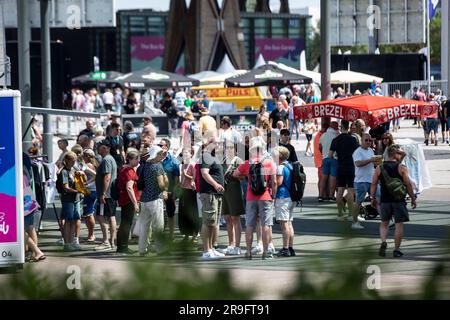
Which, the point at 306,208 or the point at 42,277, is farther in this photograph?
the point at 306,208

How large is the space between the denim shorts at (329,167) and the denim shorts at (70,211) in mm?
4789

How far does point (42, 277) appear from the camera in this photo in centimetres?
316

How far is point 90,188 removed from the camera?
1566cm

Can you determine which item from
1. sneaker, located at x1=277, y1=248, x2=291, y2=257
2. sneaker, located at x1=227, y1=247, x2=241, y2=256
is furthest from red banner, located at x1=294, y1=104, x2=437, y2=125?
sneaker, located at x1=277, y1=248, x2=291, y2=257

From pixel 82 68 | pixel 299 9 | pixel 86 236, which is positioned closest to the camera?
pixel 86 236

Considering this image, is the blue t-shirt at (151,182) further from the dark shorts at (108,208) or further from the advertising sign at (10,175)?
the advertising sign at (10,175)

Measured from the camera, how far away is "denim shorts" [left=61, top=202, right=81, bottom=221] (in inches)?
596

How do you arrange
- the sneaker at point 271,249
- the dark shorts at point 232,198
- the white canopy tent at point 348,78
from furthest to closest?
the white canopy tent at point 348,78, the dark shorts at point 232,198, the sneaker at point 271,249

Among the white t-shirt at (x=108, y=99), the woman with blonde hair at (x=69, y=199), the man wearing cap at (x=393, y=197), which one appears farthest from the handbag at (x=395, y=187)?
the white t-shirt at (x=108, y=99)

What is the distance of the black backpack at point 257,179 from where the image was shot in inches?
536

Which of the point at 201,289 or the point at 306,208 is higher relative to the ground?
the point at 201,289

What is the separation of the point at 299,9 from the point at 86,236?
93.9 m

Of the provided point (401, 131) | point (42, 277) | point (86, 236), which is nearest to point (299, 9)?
point (401, 131)

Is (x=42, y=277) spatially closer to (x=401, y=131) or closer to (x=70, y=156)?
(x=70, y=156)
